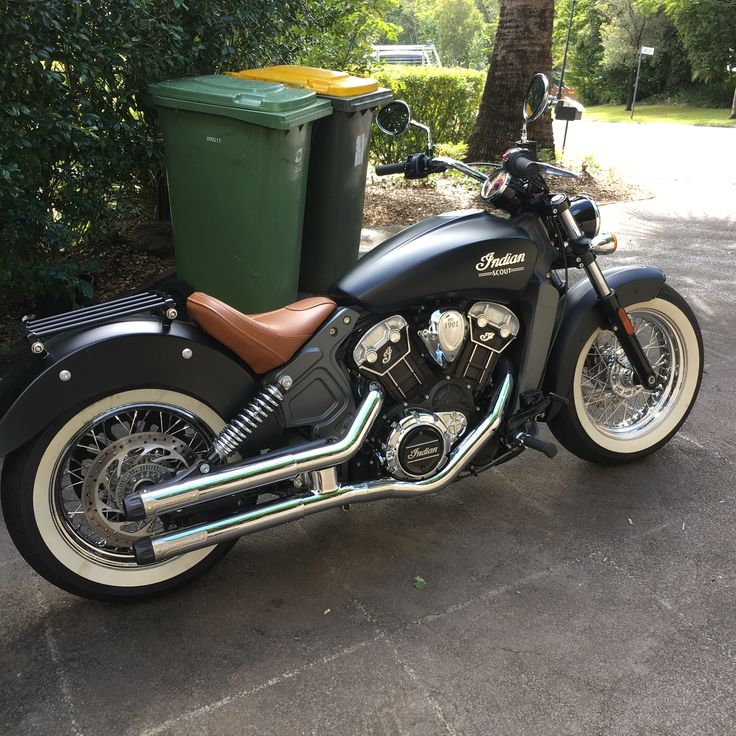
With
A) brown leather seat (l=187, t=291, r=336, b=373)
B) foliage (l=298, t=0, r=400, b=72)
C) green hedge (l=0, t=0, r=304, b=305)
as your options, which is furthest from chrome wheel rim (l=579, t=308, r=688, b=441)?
foliage (l=298, t=0, r=400, b=72)

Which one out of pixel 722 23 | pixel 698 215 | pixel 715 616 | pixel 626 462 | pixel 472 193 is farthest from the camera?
pixel 722 23

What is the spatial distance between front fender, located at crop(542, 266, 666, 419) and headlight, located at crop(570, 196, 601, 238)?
24 centimetres

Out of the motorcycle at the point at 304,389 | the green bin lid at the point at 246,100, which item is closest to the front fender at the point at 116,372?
the motorcycle at the point at 304,389

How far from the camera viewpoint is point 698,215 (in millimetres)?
8359

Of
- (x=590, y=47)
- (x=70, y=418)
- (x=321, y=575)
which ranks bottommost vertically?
(x=321, y=575)

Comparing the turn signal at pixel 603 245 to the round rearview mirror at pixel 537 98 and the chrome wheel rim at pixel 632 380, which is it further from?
the round rearview mirror at pixel 537 98

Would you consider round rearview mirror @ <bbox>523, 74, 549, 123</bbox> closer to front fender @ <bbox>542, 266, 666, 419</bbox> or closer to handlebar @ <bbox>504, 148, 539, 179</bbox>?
handlebar @ <bbox>504, 148, 539, 179</bbox>

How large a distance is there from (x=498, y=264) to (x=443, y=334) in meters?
0.33

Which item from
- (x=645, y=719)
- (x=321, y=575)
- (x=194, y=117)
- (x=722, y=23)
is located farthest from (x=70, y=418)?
(x=722, y=23)

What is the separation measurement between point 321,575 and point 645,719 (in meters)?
1.18

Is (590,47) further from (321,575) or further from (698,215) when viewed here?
(321,575)

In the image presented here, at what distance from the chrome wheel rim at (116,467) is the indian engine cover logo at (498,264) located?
112 cm

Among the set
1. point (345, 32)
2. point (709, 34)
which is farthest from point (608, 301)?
point (709, 34)

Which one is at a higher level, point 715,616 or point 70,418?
point 70,418
